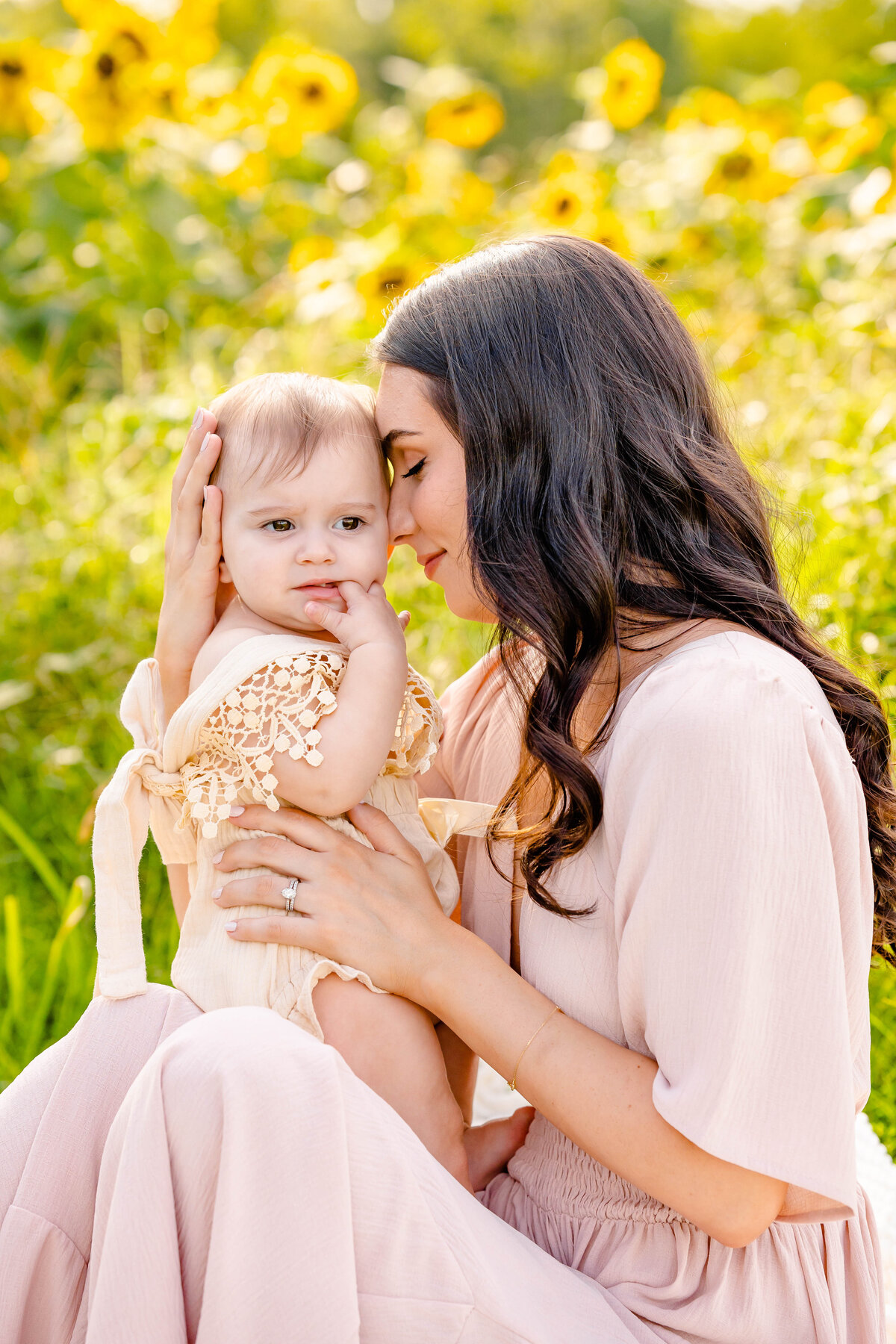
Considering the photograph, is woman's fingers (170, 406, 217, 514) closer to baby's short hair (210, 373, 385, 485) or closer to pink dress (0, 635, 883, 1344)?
baby's short hair (210, 373, 385, 485)

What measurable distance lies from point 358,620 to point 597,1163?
0.79 metres

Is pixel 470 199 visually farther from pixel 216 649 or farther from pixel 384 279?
pixel 216 649

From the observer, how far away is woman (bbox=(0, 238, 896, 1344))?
3.99 ft

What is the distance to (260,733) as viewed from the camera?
5.21 ft

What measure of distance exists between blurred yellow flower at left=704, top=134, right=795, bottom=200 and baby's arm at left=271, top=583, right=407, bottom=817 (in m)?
3.71

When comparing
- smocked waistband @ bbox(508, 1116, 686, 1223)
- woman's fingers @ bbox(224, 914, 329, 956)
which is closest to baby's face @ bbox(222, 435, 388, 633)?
woman's fingers @ bbox(224, 914, 329, 956)

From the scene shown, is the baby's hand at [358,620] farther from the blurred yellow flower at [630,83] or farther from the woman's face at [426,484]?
the blurred yellow flower at [630,83]

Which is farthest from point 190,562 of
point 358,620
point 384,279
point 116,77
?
point 116,77

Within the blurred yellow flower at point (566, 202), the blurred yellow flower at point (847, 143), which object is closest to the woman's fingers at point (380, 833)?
the blurred yellow flower at point (566, 202)

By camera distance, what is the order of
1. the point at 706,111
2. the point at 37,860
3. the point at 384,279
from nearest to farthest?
the point at 37,860 < the point at 384,279 < the point at 706,111

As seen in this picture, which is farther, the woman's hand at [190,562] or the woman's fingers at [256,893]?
the woman's hand at [190,562]

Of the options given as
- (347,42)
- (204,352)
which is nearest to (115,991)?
(204,352)

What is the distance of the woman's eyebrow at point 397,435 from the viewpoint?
171cm

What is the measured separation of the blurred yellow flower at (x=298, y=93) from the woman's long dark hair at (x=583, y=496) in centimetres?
366
